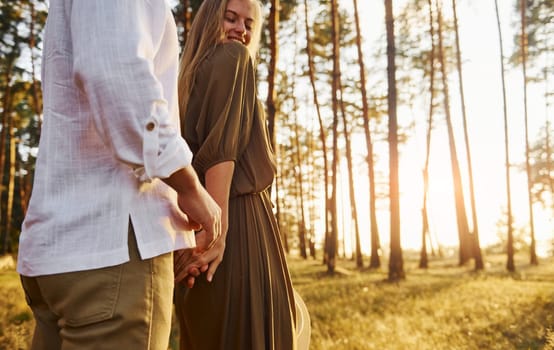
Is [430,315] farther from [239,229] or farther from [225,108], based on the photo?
[225,108]

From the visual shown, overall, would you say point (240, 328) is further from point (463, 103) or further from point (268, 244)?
point (463, 103)

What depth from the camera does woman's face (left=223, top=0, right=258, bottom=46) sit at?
2318 mm

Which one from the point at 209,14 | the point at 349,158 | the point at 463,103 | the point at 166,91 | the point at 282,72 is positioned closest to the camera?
the point at 166,91

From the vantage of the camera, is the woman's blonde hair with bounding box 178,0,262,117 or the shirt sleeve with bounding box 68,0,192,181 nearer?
the shirt sleeve with bounding box 68,0,192,181

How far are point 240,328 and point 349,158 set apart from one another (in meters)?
21.1

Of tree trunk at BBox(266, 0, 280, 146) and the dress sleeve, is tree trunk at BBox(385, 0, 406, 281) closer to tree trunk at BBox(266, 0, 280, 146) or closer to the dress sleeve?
tree trunk at BBox(266, 0, 280, 146)

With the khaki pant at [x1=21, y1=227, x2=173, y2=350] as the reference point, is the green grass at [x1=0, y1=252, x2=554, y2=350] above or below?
below

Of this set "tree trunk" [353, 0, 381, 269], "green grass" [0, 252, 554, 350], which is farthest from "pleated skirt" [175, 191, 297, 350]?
"tree trunk" [353, 0, 381, 269]

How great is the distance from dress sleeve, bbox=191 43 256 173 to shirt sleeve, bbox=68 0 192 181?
0.74 m

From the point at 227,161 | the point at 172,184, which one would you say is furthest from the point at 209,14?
the point at 172,184

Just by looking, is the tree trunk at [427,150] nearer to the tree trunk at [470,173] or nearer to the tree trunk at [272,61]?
the tree trunk at [470,173]

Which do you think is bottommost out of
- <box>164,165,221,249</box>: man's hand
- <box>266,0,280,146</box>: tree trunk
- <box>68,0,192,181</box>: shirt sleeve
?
<box>164,165,221,249</box>: man's hand

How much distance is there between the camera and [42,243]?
1233 mm

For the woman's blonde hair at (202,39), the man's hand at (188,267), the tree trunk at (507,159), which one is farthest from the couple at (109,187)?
the tree trunk at (507,159)
